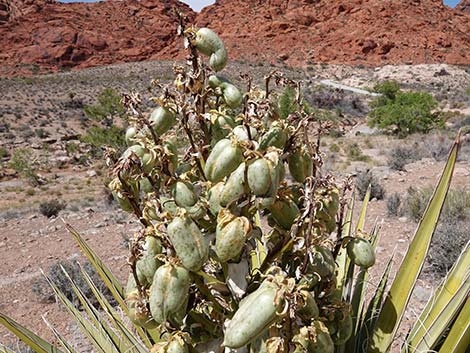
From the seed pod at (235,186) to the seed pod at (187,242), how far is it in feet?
0.34

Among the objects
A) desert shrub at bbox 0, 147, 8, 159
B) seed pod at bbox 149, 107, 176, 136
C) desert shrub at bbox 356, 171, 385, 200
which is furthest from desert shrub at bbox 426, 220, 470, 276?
desert shrub at bbox 0, 147, 8, 159

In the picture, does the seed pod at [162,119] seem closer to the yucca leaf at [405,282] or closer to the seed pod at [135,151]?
the seed pod at [135,151]

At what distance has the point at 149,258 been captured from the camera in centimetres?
98

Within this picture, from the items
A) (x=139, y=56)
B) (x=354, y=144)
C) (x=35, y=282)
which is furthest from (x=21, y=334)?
(x=139, y=56)

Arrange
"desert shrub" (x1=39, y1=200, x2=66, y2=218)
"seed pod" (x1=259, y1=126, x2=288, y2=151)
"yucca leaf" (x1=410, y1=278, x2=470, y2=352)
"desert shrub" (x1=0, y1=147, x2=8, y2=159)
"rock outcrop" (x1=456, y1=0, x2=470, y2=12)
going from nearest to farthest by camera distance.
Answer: "seed pod" (x1=259, y1=126, x2=288, y2=151), "yucca leaf" (x1=410, y1=278, x2=470, y2=352), "desert shrub" (x1=39, y1=200, x2=66, y2=218), "desert shrub" (x1=0, y1=147, x2=8, y2=159), "rock outcrop" (x1=456, y1=0, x2=470, y2=12)

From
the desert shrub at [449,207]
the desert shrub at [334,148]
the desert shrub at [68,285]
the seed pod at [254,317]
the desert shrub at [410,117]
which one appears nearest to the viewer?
the seed pod at [254,317]

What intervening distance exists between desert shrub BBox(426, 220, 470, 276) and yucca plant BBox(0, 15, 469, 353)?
10.9ft

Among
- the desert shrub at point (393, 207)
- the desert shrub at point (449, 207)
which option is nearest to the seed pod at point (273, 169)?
the desert shrub at point (449, 207)

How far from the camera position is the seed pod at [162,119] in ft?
3.56

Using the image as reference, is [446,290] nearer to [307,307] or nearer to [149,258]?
[307,307]

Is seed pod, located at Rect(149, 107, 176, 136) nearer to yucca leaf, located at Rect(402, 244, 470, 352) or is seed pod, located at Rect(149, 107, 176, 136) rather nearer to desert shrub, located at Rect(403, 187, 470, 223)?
yucca leaf, located at Rect(402, 244, 470, 352)

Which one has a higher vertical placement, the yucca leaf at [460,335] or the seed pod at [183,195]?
the seed pod at [183,195]

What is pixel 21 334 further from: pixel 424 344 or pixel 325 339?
pixel 424 344

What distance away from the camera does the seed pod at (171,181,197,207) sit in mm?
995
